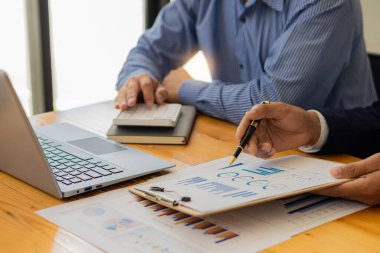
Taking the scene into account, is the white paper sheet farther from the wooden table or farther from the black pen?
the black pen

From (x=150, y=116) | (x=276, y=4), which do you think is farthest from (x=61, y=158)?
(x=276, y=4)

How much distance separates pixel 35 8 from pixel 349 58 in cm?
172

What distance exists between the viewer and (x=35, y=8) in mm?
2807

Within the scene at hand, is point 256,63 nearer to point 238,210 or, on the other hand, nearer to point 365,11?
point 238,210

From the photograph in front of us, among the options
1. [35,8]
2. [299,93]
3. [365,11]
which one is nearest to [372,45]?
[365,11]

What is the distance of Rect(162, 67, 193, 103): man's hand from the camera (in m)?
1.74

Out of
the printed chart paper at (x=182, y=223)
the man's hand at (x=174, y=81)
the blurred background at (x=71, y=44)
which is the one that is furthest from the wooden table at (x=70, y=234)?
the blurred background at (x=71, y=44)

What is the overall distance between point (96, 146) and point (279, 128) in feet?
1.33

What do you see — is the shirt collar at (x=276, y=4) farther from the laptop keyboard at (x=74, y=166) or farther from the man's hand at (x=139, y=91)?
the laptop keyboard at (x=74, y=166)

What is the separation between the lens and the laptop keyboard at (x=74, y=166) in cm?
109

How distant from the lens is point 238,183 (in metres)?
1.02

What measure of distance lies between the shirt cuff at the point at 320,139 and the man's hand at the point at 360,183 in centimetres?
20

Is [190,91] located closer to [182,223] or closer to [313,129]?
[313,129]

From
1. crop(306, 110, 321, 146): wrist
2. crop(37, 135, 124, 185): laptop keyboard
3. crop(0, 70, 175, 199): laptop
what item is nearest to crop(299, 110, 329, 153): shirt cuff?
crop(306, 110, 321, 146): wrist
